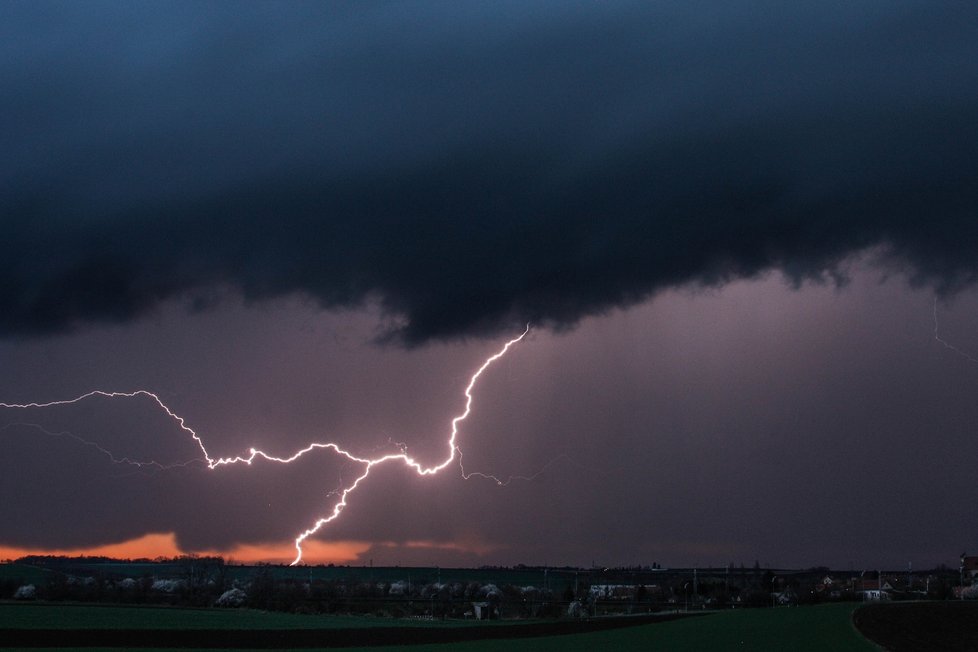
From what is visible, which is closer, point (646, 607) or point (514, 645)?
point (514, 645)

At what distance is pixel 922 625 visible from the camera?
46.1m

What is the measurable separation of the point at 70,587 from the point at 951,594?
256 ft

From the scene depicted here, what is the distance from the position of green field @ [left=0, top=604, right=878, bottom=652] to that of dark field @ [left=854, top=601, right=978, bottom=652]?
0.95 m

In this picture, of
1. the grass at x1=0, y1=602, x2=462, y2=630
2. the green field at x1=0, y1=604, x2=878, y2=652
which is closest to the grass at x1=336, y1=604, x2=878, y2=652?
the green field at x1=0, y1=604, x2=878, y2=652

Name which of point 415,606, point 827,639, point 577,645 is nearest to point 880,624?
point 827,639

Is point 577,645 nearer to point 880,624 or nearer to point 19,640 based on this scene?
point 880,624

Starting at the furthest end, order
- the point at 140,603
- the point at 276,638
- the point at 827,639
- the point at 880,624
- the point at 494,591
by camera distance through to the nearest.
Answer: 1. the point at 494,591
2. the point at 140,603
3. the point at 276,638
4. the point at 880,624
5. the point at 827,639

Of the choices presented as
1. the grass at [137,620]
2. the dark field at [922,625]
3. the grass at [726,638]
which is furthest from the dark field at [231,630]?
the dark field at [922,625]

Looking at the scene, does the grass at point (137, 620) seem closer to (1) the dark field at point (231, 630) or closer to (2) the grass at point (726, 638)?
(1) the dark field at point (231, 630)

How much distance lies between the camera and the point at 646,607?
9419 centimetres

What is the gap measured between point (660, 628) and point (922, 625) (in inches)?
592

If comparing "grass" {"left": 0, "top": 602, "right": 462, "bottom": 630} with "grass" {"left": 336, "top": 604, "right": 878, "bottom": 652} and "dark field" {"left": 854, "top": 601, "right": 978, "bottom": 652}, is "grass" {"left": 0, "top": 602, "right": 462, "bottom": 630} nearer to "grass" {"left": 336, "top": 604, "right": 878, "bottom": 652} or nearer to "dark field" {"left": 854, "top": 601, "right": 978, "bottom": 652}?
"grass" {"left": 336, "top": 604, "right": 878, "bottom": 652}

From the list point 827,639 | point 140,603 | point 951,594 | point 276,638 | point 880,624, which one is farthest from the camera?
point 140,603

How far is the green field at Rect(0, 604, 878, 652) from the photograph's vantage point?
145 feet
